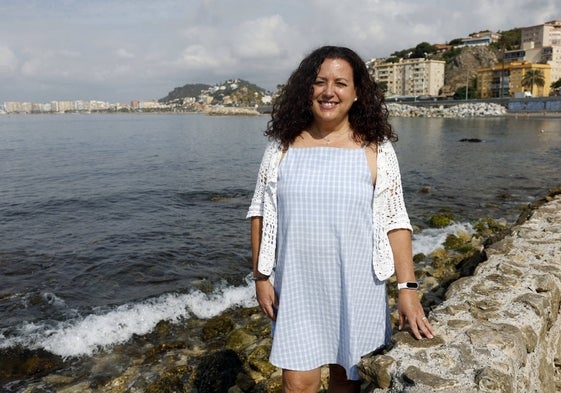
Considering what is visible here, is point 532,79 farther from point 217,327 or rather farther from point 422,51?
point 217,327

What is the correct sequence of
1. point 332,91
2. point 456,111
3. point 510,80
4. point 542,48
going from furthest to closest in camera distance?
point 542,48
point 510,80
point 456,111
point 332,91

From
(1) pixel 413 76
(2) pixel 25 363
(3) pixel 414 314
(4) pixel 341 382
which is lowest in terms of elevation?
(2) pixel 25 363

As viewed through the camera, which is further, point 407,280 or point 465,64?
point 465,64

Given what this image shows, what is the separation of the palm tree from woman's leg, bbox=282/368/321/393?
117 m

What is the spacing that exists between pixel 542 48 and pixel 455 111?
1600 inches

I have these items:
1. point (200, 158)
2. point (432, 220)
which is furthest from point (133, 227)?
point (200, 158)

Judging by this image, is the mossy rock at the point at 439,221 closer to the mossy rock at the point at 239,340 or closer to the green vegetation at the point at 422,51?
the mossy rock at the point at 239,340

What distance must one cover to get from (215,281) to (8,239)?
6.69 meters

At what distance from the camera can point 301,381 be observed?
2.66 metres

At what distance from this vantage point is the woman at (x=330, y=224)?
2.53 meters

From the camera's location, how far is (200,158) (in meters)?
31.6

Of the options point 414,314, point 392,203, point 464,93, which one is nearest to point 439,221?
point 414,314

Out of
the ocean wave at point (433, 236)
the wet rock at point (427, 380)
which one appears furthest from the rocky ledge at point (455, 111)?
the wet rock at point (427, 380)

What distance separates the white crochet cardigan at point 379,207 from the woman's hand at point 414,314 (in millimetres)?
206
